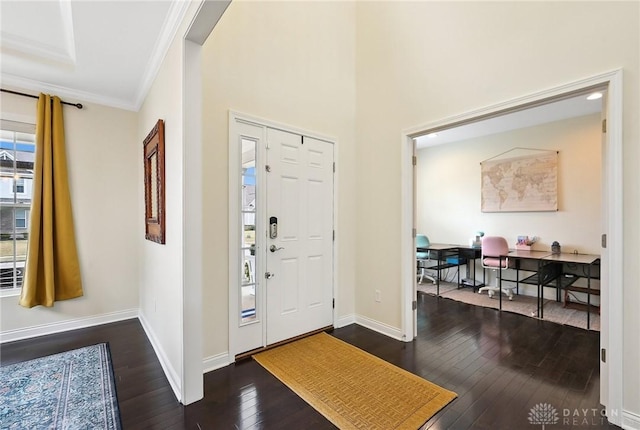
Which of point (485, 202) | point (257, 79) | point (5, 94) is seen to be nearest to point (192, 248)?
point (257, 79)

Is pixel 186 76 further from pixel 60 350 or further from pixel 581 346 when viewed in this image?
pixel 581 346

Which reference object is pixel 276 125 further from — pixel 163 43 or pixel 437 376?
pixel 437 376

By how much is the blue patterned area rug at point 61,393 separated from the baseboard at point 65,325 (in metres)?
0.75

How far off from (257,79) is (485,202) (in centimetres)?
459

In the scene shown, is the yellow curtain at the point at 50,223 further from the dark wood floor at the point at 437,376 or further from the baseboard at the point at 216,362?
the baseboard at the point at 216,362

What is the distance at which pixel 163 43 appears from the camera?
2352 mm

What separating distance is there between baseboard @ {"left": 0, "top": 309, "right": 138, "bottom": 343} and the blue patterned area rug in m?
0.75

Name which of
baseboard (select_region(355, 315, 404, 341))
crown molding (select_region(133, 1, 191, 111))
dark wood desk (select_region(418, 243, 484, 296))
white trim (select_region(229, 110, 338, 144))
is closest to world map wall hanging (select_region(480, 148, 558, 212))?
dark wood desk (select_region(418, 243, 484, 296))

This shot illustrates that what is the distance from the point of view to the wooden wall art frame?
2.48 meters

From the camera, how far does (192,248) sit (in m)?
2.02

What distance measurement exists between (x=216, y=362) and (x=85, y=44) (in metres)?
2.89

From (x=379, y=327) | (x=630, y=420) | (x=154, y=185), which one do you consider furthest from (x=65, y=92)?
(x=630, y=420)

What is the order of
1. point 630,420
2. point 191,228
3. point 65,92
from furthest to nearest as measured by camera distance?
point 65,92, point 191,228, point 630,420

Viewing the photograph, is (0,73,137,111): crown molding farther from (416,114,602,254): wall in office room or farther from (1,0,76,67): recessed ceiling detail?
(416,114,602,254): wall in office room
